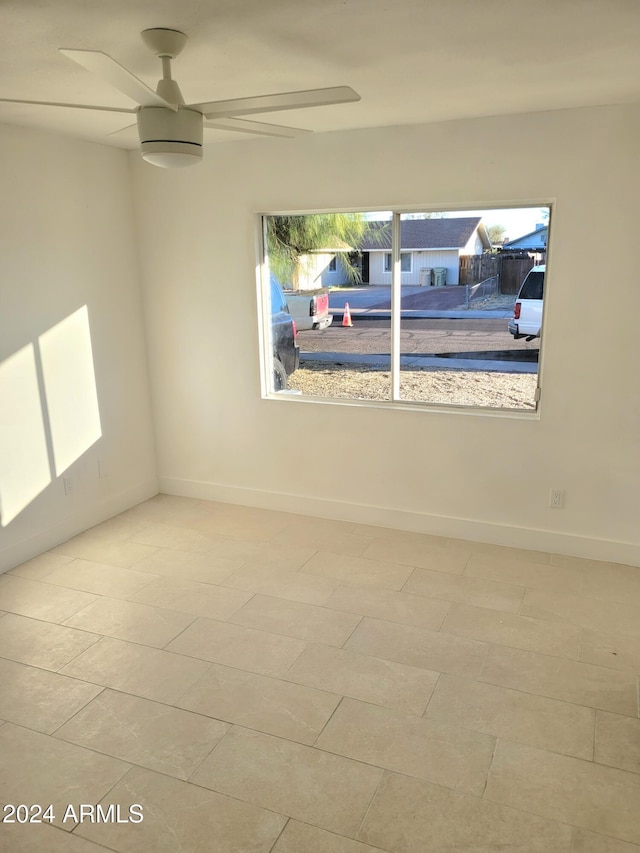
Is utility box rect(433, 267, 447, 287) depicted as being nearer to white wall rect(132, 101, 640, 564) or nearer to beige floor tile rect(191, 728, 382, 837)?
white wall rect(132, 101, 640, 564)

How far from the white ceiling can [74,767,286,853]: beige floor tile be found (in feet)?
7.76

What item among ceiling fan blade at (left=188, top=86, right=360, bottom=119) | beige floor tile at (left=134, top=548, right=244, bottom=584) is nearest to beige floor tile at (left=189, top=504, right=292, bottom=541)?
beige floor tile at (left=134, top=548, right=244, bottom=584)

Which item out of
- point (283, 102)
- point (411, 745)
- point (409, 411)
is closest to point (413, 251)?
point (409, 411)

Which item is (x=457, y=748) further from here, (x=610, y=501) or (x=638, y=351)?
(x=638, y=351)

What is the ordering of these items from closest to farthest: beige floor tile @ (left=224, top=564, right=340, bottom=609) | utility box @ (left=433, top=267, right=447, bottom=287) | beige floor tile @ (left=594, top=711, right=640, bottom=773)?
beige floor tile @ (left=594, top=711, right=640, bottom=773) → beige floor tile @ (left=224, top=564, right=340, bottom=609) → utility box @ (left=433, top=267, right=447, bottom=287)

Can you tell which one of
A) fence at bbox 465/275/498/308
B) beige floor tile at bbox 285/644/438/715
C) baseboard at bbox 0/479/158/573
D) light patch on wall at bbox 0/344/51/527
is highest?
fence at bbox 465/275/498/308

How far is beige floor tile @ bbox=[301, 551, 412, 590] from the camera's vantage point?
11.2 ft

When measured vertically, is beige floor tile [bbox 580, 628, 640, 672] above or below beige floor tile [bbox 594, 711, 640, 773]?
above

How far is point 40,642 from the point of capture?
2.91 meters

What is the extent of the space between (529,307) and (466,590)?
5.32ft

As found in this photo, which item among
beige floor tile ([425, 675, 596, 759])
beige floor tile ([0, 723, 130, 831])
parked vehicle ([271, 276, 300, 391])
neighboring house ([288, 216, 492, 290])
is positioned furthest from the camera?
parked vehicle ([271, 276, 300, 391])

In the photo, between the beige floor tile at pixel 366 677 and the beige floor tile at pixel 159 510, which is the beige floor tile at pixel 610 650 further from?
the beige floor tile at pixel 159 510

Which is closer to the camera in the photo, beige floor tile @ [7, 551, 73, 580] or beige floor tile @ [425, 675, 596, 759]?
beige floor tile @ [425, 675, 596, 759]

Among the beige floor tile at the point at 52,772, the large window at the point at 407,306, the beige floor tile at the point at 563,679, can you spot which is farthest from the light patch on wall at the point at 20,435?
the beige floor tile at the point at 563,679
